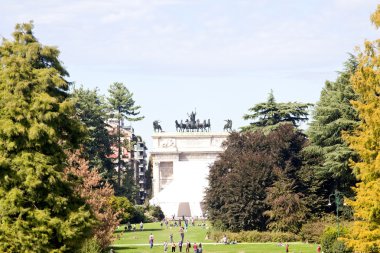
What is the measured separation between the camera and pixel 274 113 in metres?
78.1

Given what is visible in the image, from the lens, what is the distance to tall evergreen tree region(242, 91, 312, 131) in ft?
255

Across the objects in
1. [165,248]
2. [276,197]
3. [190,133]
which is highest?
[190,133]

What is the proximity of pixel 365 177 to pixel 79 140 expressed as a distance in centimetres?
1123

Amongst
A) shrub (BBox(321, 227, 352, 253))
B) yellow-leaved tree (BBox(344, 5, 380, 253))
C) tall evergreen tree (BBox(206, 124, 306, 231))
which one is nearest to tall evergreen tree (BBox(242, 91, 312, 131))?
tall evergreen tree (BBox(206, 124, 306, 231))

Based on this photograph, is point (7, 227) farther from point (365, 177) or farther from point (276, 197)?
point (276, 197)

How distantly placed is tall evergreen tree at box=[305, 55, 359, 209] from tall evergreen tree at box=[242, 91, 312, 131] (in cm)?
1601

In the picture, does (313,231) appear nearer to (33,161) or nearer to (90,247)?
(90,247)

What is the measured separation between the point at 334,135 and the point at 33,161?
3414 cm

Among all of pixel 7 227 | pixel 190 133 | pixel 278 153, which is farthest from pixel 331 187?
pixel 190 133

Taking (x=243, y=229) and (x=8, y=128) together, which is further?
(x=243, y=229)

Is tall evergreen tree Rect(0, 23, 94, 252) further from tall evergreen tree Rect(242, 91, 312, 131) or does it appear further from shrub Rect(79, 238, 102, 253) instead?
tall evergreen tree Rect(242, 91, 312, 131)

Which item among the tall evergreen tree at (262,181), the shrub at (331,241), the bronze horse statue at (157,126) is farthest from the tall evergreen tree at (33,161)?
the bronze horse statue at (157,126)

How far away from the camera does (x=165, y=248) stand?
2120 inches

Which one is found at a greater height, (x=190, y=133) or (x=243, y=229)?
A: (x=190, y=133)
